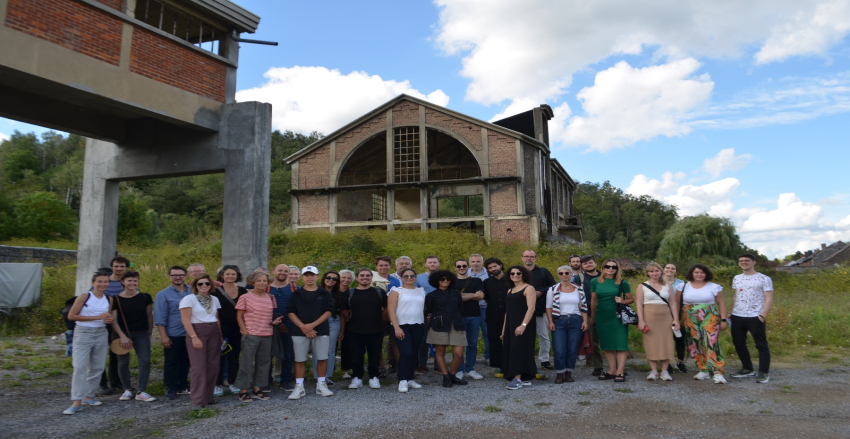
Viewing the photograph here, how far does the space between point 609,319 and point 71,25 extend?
807 cm

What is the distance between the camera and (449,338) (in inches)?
264

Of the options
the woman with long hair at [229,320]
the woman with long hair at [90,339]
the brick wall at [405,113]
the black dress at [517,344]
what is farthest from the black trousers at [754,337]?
the brick wall at [405,113]

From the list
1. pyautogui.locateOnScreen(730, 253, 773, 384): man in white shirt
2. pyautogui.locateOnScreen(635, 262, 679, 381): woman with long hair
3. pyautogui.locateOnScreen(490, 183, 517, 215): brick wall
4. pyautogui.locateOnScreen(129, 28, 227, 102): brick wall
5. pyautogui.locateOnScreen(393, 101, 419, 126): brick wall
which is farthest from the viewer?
pyautogui.locateOnScreen(393, 101, 419, 126): brick wall

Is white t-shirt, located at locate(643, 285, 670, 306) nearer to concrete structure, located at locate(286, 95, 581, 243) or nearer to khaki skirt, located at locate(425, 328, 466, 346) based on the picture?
khaki skirt, located at locate(425, 328, 466, 346)

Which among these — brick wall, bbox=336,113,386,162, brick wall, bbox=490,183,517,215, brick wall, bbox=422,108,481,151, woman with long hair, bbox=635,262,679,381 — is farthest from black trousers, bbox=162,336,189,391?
brick wall, bbox=336,113,386,162

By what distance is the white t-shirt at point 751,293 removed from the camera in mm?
6727

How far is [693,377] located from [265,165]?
713 centimetres

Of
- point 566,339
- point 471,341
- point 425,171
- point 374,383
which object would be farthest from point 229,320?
point 425,171

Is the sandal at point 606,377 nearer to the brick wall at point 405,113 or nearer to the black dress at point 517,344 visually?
the black dress at point 517,344

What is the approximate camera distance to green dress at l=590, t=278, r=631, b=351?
680 cm

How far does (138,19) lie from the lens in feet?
28.1

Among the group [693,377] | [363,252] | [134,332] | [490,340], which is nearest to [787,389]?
[693,377]

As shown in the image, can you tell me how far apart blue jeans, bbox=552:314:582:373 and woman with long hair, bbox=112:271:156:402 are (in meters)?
4.81

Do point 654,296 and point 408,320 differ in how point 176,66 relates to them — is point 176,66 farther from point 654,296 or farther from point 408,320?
point 654,296
